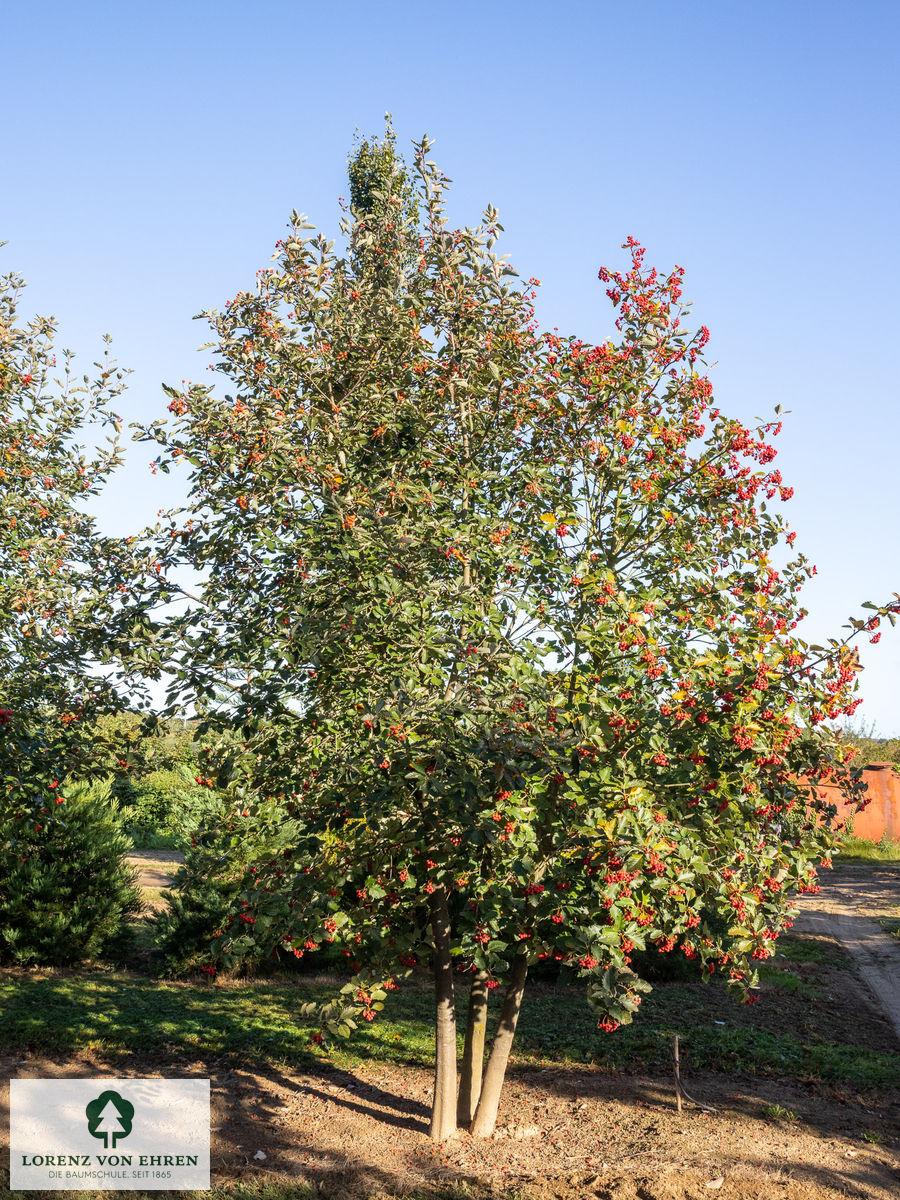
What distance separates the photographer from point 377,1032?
8938mm

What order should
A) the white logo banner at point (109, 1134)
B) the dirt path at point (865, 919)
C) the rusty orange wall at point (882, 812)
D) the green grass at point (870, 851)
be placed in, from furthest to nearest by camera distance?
the rusty orange wall at point (882, 812)
the green grass at point (870, 851)
the dirt path at point (865, 919)
the white logo banner at point (109, 1134)

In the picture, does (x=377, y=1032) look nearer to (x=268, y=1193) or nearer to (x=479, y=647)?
(x=268, y=1193)

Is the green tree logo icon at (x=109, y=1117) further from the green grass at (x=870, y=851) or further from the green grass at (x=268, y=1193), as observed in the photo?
the green grass at (x=870, y=851)

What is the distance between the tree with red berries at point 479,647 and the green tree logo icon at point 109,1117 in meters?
1.83

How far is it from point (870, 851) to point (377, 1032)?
20.1 m

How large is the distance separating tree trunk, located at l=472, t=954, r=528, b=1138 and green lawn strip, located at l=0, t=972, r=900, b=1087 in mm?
1844

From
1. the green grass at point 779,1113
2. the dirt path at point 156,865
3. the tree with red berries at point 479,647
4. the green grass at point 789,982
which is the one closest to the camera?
the tree with red berries at point 479,647

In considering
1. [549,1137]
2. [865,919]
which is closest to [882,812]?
[865,919]

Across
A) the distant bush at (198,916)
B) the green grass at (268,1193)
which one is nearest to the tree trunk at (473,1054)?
the green grass at (268,1193)

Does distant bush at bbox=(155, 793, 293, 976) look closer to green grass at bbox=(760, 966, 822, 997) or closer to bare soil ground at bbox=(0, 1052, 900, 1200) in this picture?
bare soil ground at bbox=(0, 1052, 900, 1200)

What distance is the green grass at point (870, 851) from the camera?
24297mm

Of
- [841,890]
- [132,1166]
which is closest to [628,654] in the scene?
[132,1166]

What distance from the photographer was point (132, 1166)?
5.92m

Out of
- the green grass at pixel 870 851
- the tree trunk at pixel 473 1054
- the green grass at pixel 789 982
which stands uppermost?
the tree trunk at pixel 473 1054
